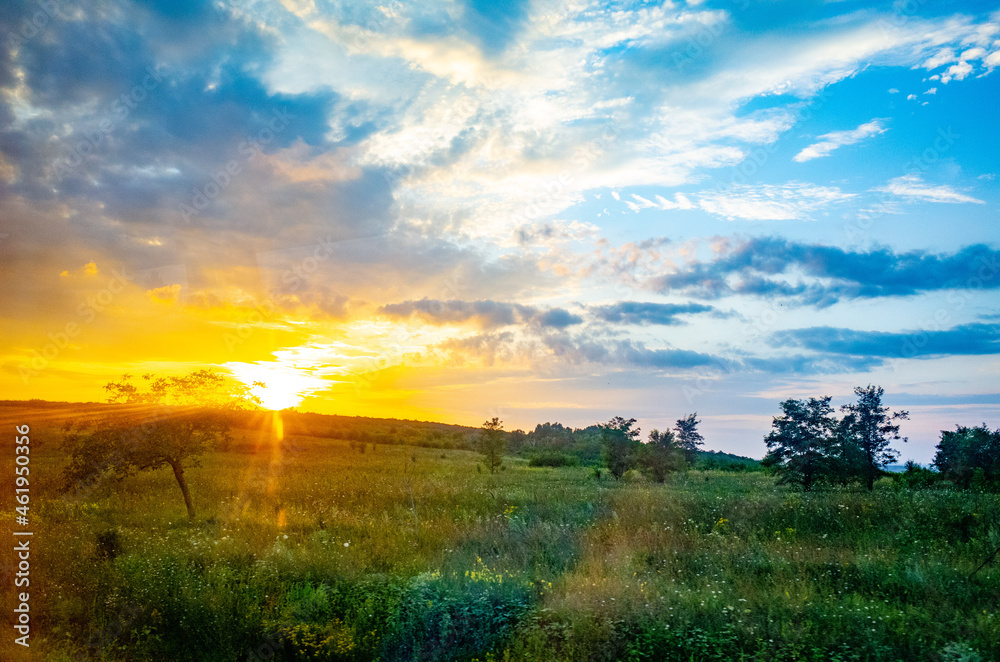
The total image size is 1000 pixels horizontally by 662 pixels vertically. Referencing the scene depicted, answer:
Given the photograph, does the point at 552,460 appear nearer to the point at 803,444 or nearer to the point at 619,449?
the point at 619,449

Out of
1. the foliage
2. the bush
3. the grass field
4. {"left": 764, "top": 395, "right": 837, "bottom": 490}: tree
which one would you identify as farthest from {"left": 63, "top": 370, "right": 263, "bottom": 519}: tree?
the bush

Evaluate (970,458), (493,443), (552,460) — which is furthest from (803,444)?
(552,460)

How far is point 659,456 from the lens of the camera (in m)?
31.7

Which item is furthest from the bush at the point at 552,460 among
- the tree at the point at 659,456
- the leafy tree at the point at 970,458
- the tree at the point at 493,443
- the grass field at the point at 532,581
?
the grass field at the point at 532,581

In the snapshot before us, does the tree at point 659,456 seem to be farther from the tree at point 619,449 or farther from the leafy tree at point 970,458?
the leafy tree at point 970,458

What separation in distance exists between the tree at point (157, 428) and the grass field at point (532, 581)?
4.98 ft

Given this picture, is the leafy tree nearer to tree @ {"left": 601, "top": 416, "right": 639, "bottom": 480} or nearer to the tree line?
the tree line

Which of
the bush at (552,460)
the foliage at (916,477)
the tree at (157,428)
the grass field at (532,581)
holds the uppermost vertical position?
the tree at (157,428)

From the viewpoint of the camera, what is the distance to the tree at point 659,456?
1238 inches

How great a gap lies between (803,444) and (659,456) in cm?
835

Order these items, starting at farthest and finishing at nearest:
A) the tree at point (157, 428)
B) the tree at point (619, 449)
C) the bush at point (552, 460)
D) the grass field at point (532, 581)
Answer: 1. the bush at point (552, 460)
2. the tree at point (619, 449)
3. the tree at point (157, 428)
4. the grass field at point (532, 581)

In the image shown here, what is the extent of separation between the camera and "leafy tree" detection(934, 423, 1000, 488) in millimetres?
26703

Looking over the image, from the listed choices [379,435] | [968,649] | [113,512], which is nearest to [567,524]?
[968,649]

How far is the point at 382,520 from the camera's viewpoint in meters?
15.0
